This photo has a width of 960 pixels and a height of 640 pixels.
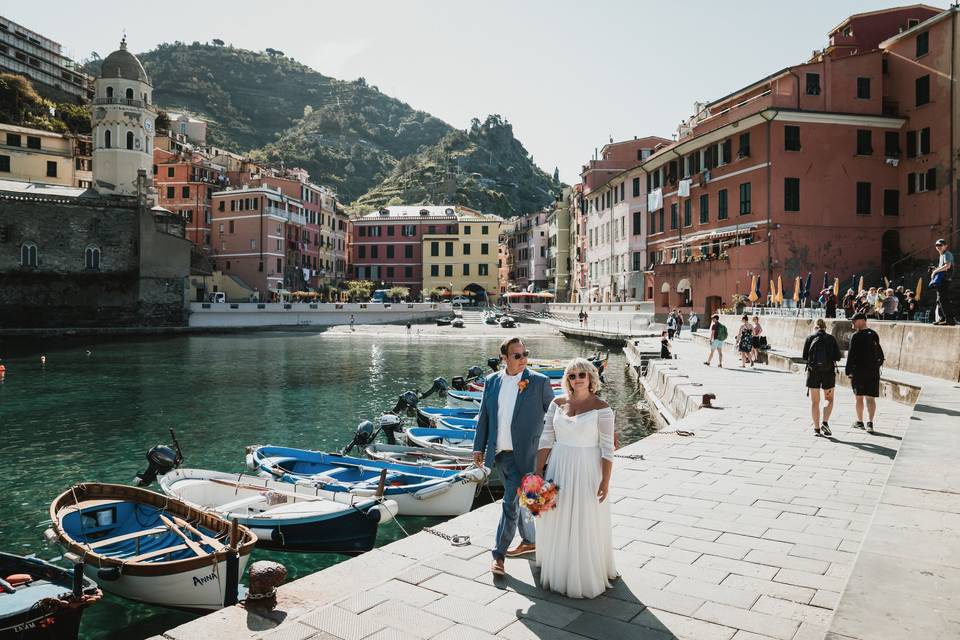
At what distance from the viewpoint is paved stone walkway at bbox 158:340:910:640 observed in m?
4.84

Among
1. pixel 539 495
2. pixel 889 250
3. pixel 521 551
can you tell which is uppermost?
pixel 889 250

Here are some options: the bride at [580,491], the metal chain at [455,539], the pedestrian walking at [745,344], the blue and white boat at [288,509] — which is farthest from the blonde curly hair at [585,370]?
the pedestrian walking at [745,344]

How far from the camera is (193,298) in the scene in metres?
73.8

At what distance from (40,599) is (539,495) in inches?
217

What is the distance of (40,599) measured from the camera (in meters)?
6.86

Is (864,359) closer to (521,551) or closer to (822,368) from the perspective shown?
(822,368)

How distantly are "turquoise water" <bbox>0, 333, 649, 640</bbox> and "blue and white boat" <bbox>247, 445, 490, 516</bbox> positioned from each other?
1.86ft

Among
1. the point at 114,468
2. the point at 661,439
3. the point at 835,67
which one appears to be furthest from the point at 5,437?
the point at 835,67

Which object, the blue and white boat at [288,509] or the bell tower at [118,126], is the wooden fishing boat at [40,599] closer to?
the blue and white boat at [288,509]

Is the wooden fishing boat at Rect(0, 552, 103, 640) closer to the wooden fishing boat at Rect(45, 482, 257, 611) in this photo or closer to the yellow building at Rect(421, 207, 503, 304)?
the wooden fishing boat at Rect(45, 482, 257, 611)

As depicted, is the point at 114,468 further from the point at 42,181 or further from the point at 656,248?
the point at 42,181

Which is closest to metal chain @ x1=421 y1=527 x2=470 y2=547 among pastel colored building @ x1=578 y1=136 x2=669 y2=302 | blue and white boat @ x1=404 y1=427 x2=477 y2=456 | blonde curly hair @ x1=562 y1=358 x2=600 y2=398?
blonde curly hair @ x1=562 y1=358 x2=600 y2=398

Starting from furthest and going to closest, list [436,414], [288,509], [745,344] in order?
1. [745,344]
2. [436,414]
3. [288,509]

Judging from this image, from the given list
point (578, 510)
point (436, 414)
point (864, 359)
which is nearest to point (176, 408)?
point (436, 414)
